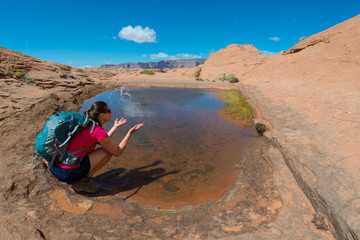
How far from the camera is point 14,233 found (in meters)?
1.81

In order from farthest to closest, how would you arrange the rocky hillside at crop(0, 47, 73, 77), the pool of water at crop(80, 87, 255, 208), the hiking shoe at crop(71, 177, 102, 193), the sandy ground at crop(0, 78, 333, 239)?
1. the rocky hillside at crop(0, 47, 73, 77)
2. the pool of water at crop(80, 87, 255, 208)
3. the hiking shoe at crop(71, 177, 102, 193)
4. the sandy ground at crop(0, 78, 333, 239)

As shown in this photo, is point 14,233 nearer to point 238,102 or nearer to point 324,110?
point 324,110

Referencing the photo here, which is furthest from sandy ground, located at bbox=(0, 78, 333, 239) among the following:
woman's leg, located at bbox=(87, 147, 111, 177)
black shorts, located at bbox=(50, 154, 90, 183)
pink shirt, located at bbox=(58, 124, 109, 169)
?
pink shirt, located at bbox=(58, 124, 109, 169)

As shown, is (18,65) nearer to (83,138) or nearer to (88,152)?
(88,152)

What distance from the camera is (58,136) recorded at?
2227mm

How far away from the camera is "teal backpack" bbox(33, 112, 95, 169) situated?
220 cm

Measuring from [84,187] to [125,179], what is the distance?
706 mm

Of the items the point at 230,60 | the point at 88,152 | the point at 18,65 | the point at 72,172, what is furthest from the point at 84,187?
the point at 230,60

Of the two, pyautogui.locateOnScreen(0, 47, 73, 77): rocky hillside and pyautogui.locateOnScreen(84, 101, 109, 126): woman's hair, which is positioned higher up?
pyautogui.locateOnScreen(0, 47, 73, 77): rocky hillside

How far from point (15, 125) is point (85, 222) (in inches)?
158

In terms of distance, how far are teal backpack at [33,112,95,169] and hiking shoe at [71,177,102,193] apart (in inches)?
20.8

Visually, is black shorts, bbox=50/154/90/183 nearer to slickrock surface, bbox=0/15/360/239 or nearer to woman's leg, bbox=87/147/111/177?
woman's leg, bbox=87/147/111/177

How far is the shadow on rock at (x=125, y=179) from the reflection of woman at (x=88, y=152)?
0.25 meters

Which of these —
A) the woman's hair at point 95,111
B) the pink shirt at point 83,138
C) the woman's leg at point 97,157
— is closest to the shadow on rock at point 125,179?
the woman's leg at point 97,157
